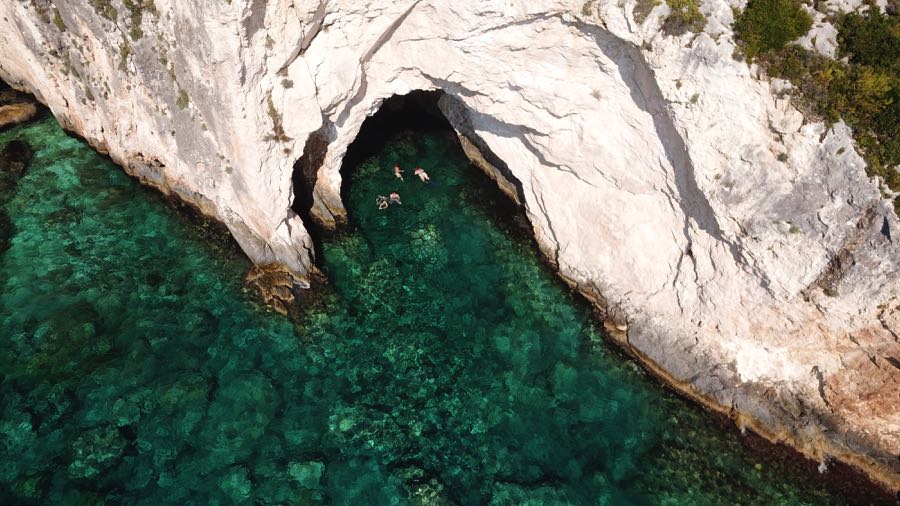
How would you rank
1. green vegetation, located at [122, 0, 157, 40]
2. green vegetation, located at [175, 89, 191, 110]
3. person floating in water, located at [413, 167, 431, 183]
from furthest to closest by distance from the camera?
person floating in water, located at [413, 167, 431, 183], green vegetation, located at [175, 89, 191, 110], green vegetation, located at [122, 0, 157, 40]

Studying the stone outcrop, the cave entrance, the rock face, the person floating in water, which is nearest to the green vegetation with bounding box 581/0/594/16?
the rock face

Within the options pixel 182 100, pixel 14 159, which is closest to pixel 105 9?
pixel 182 100

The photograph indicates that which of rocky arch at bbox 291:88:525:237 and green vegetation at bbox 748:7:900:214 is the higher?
green vegetation at bbox 748:7:900:214

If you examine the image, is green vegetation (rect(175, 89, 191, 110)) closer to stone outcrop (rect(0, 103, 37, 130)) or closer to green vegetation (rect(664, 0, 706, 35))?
stone outcrop (rect(0, 103, 37, 130))

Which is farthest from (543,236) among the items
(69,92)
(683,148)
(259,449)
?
(69,92)

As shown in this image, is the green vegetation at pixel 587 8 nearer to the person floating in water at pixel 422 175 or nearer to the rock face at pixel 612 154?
the rock face at pixel 612 154

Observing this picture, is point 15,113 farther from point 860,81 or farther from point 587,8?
point 860,81
